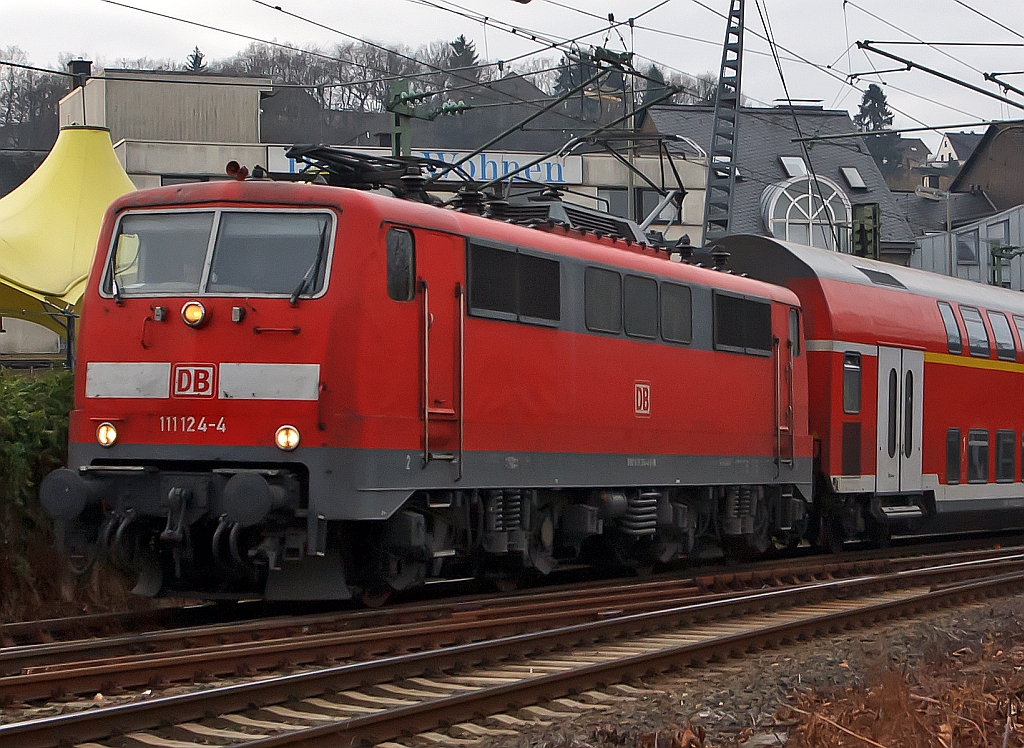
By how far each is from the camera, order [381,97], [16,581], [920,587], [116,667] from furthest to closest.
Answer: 1. [381,97]
2. [920,587]
3. [16,581]
4. [116,667]

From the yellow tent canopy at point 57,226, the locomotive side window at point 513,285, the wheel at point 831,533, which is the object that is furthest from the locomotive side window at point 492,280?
the yellow tent canopy at point 57,226

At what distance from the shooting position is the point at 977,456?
21.5m

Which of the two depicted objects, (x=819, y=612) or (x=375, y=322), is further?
(x=819, y=612)

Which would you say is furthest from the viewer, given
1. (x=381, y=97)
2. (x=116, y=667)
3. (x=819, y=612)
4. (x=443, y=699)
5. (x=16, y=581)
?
(x=381, y=97)

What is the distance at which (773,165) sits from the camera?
2351 inches

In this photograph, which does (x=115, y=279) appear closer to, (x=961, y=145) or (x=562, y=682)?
(x=562, y=682)

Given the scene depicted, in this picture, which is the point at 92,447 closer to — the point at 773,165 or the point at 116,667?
the point at 116,667

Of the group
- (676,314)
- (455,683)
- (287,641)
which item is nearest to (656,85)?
(676,314)

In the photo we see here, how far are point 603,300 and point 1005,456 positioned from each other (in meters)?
10.9

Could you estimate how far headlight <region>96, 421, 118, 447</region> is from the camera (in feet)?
36.7

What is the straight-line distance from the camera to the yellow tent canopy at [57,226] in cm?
2028

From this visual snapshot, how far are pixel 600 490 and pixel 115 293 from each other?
16.8 ft

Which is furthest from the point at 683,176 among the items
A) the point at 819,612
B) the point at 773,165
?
the point at 819,612

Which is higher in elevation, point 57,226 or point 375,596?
point 57,226
